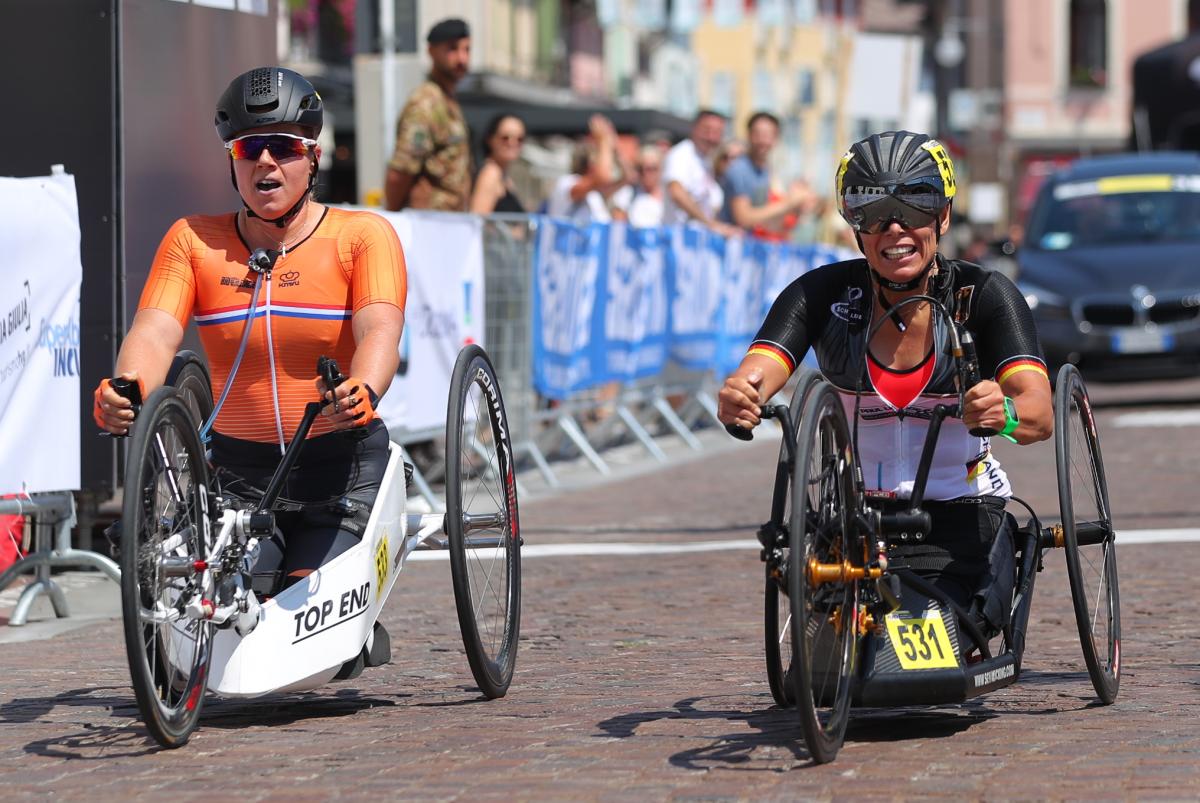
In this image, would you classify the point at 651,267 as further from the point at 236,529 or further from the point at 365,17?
the point at 236,529

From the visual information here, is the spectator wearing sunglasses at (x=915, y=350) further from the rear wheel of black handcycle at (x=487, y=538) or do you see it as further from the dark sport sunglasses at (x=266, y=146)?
the dark sport sunglasses at (x=266, y=146)

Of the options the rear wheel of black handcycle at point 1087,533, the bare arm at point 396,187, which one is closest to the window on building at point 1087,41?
the bare arm at point 396,187

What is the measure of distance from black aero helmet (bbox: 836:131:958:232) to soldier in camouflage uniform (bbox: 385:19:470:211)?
7527 millimetres

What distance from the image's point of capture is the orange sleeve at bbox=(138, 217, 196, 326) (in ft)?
21.4

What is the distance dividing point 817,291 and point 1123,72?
235 feet

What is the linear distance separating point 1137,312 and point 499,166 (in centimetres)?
590

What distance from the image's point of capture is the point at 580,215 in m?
16.7

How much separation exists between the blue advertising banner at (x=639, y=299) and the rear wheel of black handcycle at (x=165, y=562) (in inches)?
331

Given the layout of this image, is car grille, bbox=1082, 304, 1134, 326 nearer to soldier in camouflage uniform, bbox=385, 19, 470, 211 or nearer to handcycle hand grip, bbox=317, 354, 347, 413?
soldier in camouflage uniform, bbox=385, 19, 470, 211

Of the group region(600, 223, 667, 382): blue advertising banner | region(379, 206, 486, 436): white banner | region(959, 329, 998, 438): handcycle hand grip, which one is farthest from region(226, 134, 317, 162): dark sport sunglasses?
region(600, 223, 667, 382): blue advertising banner

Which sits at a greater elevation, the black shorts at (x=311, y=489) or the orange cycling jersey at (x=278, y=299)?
the orange cycling jersey at (x=278, y=299)

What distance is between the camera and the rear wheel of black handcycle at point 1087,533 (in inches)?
237

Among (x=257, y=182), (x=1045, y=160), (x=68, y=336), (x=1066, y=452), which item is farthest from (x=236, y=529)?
(x=1045, y=160)

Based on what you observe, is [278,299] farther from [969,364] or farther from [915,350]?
[969,364]
